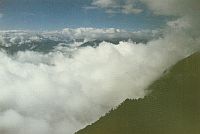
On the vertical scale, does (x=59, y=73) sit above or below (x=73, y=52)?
below

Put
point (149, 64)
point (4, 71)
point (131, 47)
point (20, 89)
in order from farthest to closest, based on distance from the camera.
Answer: point (20, 89) < point (149, 64) < point (131, 47) < point (4, 71)

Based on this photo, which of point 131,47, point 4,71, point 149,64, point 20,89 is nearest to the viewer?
point 4,71

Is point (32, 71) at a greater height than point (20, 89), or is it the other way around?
point (32, 71)

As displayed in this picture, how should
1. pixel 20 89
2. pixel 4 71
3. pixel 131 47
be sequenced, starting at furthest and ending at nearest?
pixel 20 89, pixel 131 47, pixel 4 71

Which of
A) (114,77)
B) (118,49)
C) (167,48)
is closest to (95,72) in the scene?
(114,77)

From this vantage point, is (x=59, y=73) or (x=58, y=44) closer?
(x=58, y=44)

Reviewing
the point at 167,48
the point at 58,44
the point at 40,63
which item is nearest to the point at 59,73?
the point at 40,63

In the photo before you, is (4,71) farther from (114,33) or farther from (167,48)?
(167,48)

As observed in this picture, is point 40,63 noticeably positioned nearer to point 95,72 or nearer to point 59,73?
point 59,73

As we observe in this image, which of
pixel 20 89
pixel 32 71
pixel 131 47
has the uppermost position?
pixel 131 47
